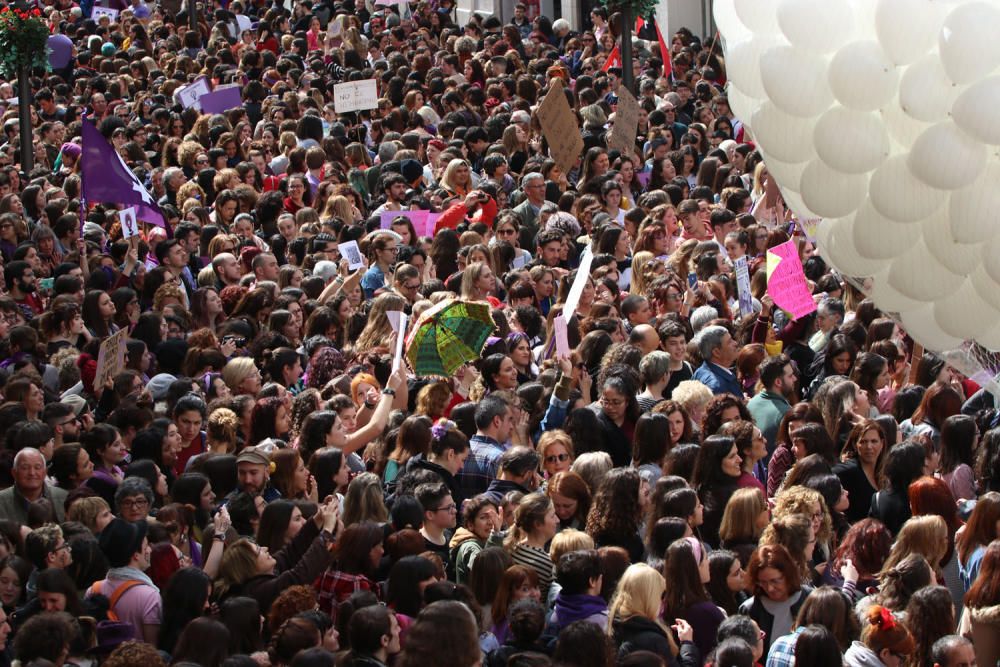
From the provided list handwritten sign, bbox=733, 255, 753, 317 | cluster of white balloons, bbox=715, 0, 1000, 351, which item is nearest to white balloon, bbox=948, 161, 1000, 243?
cluster of white balloons, bbox=715, 0, 1000, 351

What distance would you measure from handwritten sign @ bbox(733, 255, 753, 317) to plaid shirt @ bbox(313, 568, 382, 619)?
5.14 meters

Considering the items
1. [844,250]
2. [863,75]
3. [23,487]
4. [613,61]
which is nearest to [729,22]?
[863,75]

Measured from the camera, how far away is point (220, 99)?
19.6 m

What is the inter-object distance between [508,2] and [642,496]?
77.9ft

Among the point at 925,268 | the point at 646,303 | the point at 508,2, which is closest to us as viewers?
the point at 925,268

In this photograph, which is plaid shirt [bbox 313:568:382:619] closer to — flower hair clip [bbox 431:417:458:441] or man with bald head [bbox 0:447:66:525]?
flower hair clip [bbox 431:417:458:441]

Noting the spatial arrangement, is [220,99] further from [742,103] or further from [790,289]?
[742,103]

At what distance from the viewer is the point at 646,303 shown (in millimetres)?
11680

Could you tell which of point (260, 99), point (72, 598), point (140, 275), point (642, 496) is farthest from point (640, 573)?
point (260, 99)

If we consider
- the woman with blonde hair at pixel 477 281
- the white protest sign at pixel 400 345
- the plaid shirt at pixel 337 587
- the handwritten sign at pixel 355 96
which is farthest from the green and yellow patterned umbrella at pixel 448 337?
the handwritten sign at pixel 355 96

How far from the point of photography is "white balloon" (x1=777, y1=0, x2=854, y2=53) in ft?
19.6

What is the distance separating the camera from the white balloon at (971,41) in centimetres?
570

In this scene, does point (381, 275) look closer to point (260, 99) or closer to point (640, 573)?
point (640, 573)

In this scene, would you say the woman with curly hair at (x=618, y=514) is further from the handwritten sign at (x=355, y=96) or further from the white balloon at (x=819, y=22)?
the handwritten sign at (x=355, y=96)
